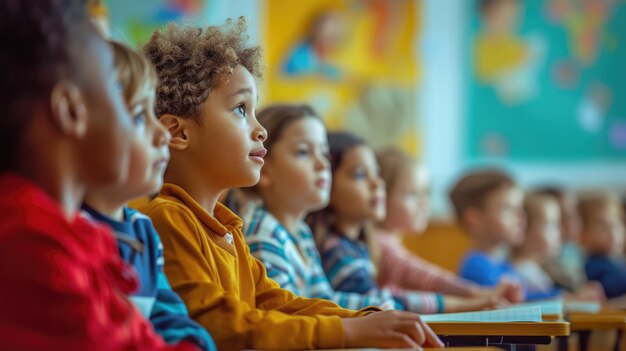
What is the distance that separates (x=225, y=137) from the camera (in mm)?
1596

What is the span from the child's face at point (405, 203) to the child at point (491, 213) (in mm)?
384

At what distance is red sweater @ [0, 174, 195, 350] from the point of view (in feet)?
3.23

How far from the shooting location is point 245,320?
138 cm

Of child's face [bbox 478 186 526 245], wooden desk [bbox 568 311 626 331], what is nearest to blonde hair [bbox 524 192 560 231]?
child's face [bbox 478 186 526 245]

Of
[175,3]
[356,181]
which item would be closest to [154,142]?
[356,181]

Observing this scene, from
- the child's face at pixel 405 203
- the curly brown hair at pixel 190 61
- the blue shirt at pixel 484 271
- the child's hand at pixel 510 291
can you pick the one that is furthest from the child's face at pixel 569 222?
the curly brown hair at pixel 190 61

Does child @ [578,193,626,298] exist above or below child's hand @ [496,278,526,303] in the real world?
above

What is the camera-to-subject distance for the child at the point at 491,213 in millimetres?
3705

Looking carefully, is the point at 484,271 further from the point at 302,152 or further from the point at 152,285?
the point at 152,285

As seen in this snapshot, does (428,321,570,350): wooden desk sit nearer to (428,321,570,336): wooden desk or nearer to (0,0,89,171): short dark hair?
(428,321,570,336): wooden desk

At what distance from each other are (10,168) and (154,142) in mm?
212

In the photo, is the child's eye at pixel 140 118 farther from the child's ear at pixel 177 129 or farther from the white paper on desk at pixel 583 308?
the white paper on desk at pixel 583 308

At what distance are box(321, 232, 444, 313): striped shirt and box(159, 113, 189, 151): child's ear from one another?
1.17m

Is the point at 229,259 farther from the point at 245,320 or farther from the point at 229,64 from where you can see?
the point at 229,64
